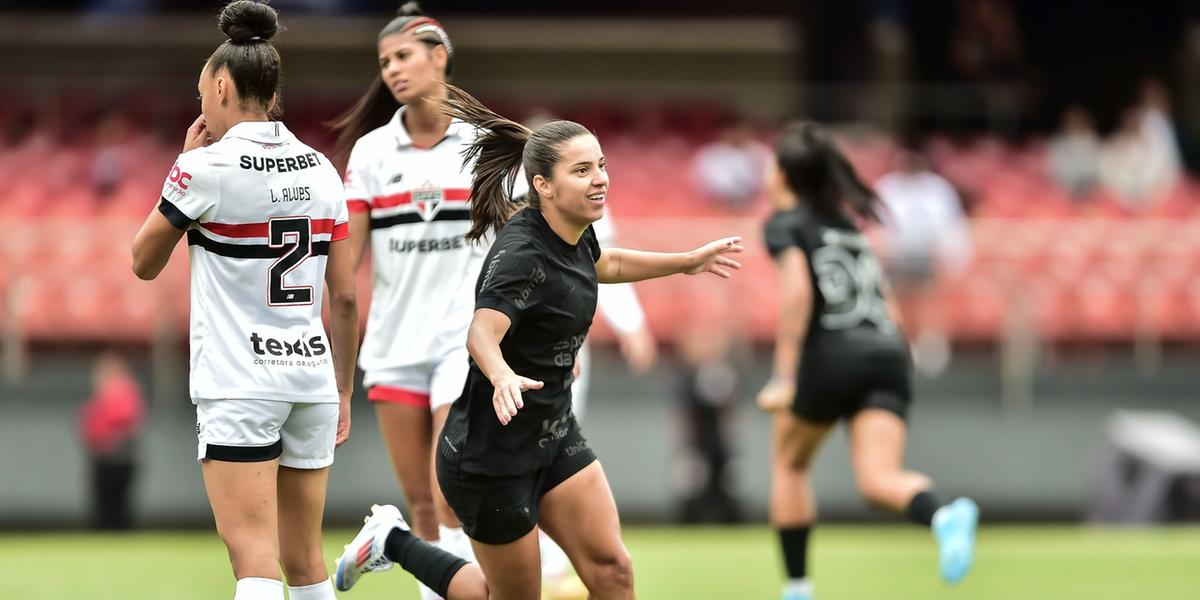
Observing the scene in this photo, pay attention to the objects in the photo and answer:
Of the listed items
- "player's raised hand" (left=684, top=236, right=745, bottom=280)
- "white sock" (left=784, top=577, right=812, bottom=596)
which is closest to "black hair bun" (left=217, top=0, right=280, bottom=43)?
"player's raised hand" (left=684, top=236, right=745, bottom=280)

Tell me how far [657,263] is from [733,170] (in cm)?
1196

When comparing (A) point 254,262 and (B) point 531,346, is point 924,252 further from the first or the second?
(A) point 254,262

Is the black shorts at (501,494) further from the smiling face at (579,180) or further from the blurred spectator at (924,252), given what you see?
the blurred spectator at (924,252)

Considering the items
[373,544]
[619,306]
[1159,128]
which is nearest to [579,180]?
[373,544]

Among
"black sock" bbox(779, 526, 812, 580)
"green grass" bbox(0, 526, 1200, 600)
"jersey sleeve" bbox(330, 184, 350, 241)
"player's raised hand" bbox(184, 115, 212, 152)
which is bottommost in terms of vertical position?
"green grass" bbox(0, 526, 1200, 600)

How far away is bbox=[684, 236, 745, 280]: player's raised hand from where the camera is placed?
5.97 meters

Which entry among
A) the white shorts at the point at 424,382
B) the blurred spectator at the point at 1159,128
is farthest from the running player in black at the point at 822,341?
the blurred spectator at the point at 1159,128

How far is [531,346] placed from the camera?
18.1ft

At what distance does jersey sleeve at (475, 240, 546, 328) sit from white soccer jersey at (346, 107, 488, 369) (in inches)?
49.6

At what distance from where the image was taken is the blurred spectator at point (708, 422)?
1503cm

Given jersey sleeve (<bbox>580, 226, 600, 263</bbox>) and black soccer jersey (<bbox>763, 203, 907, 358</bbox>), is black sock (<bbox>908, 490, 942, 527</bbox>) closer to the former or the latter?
black soccer jersey (<bbox>763, 203, 907, 358</bbox>)

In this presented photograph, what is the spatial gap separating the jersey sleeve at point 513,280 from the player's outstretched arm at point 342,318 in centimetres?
54

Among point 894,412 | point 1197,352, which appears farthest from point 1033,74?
point 894,412

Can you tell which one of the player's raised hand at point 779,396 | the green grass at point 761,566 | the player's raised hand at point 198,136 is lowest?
the green grass at point 761,566
